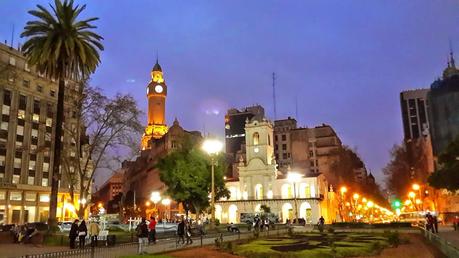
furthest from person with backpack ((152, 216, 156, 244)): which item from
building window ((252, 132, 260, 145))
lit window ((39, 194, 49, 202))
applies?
building window ((252, 132, 260, 145))

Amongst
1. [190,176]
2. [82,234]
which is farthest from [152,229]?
[190,176]

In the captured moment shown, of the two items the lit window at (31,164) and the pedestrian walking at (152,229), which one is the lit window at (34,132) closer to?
the lit window at (31,164)

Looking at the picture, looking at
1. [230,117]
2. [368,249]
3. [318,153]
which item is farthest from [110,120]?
[230,117]

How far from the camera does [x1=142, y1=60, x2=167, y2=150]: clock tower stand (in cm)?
15418

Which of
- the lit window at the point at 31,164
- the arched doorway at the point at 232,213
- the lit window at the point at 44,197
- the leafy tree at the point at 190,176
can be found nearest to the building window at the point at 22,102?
the lit window at the point at 31,164

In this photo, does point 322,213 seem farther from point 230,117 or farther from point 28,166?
point 230,117

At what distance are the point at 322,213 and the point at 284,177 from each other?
10.6 meters

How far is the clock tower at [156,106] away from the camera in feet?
506

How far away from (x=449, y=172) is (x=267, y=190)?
4895cm

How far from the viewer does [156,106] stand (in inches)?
6245

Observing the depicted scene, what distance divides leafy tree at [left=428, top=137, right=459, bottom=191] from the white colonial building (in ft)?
124

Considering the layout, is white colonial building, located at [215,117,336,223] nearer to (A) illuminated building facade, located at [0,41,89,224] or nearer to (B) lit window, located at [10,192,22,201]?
(A) illuminated building facade, located at [0,41,89,224]

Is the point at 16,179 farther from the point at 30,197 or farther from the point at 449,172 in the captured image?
the point at 449,172

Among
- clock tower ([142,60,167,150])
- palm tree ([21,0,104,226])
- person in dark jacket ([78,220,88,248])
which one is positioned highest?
clock tower ([142,60,167,150])
